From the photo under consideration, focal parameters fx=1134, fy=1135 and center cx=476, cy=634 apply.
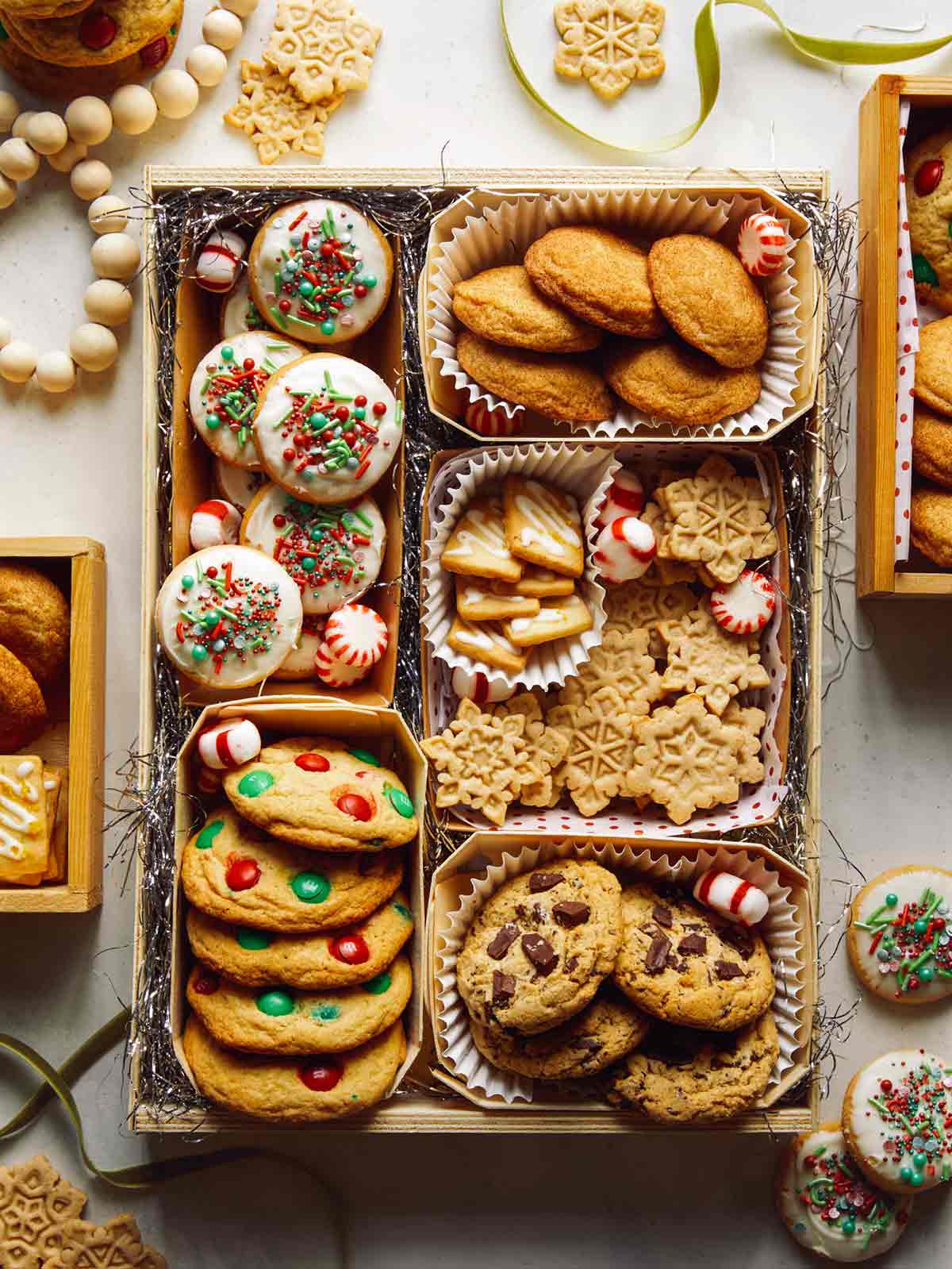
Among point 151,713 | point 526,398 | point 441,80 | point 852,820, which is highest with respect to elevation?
point 441,80

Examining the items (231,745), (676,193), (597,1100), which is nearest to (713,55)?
(676,193)

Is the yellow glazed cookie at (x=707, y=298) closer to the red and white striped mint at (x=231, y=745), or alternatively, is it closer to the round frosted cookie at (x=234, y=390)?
the round frosted cookie at (x=234, y=390)

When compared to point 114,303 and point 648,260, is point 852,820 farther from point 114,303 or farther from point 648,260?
point 114,303

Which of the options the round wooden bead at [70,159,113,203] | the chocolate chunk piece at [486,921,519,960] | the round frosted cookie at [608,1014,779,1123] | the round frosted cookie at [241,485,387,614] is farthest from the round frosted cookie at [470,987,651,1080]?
the round wooden bead at [70,159,113,203]

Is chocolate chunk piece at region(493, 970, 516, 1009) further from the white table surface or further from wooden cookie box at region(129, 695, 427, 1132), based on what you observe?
the white table surface

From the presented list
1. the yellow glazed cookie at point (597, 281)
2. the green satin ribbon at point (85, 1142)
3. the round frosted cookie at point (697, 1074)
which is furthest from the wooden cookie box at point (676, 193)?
the green satin ribbon at point (85, 1142)

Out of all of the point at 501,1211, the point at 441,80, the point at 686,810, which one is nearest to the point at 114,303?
the point at 441,80

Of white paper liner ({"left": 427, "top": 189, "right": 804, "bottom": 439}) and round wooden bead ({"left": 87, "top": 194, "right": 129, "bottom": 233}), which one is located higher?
round wooden bead ({"left": 87, "top": 194, "right": 129, "bottom": 233})
